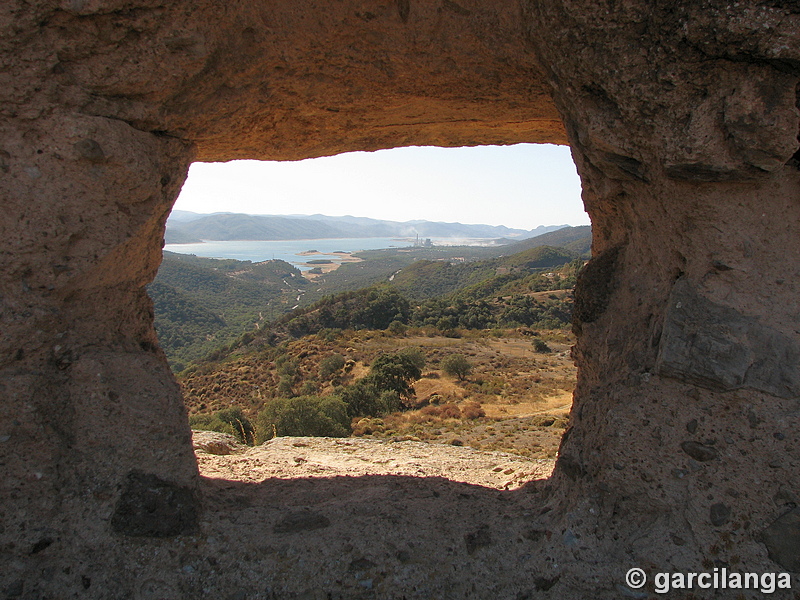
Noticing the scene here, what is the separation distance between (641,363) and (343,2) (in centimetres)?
375

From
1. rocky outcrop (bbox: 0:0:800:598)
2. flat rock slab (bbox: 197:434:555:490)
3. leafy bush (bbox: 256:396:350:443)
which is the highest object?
rocky outcrop (bbox: 0:0:800:598)

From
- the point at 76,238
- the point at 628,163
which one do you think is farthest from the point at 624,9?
the point at 76,238

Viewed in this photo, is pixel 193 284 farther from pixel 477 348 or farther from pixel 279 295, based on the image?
pixel 477 348

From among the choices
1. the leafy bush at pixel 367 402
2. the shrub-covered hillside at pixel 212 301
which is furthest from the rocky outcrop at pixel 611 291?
the shrub-covered hillside at pixel 212 301

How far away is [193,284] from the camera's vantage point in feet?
329

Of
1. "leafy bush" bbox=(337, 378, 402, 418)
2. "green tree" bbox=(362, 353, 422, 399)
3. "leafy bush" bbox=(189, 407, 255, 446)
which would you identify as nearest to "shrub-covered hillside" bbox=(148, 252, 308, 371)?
"green tree" bbox=(362, 353, 422, 399)

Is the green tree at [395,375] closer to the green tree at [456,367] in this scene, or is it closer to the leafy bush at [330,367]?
the green tree at [456,367]

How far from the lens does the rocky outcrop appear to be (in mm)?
3160

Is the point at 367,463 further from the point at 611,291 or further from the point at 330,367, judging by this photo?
the point at 330,367

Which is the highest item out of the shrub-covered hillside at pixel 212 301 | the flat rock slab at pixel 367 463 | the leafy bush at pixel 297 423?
the flat rock slab at pixel 367 463

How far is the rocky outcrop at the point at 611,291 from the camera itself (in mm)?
3160

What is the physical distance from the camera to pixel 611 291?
14.5ft

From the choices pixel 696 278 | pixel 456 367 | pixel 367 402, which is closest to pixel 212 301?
pixel 456 367

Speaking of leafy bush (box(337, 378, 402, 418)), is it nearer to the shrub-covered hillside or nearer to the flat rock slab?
the flat rock slab
